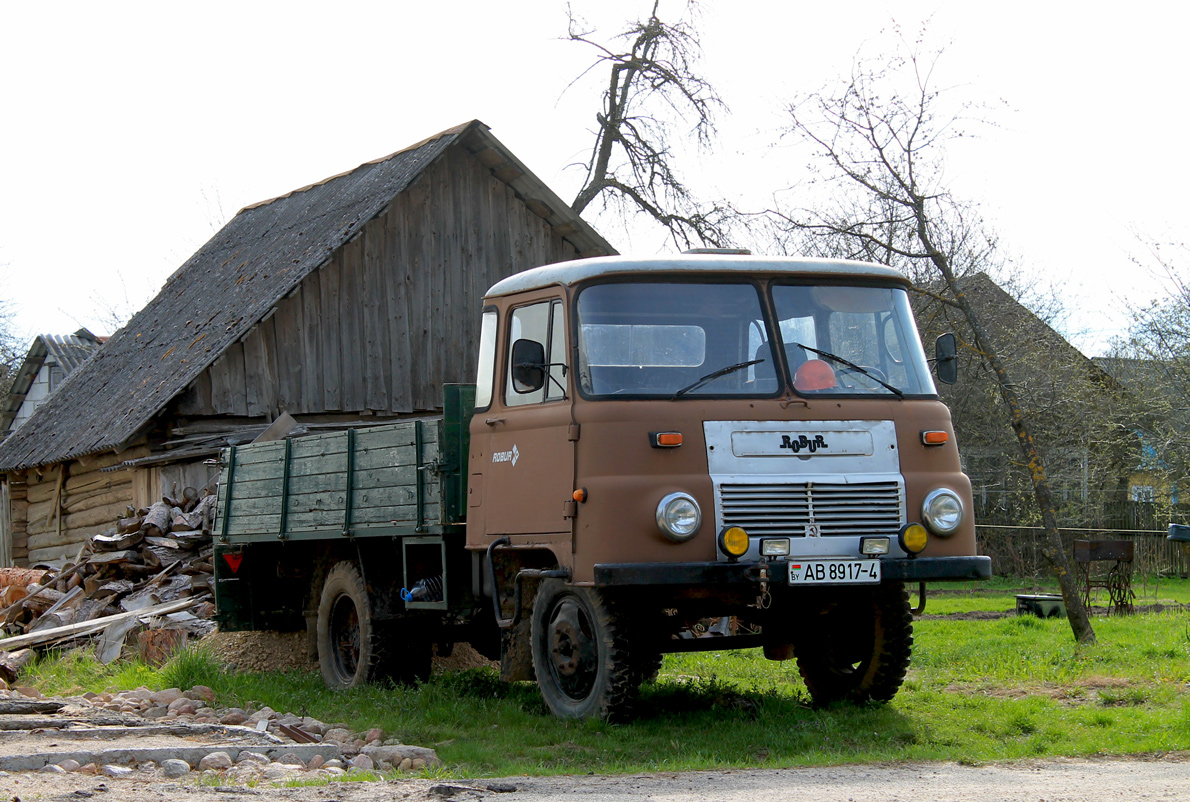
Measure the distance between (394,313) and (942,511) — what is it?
40.3 ft

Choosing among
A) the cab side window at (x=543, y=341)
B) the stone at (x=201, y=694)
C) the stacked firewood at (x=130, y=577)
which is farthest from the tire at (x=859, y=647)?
the stacked firewood at (x=130, y=577)

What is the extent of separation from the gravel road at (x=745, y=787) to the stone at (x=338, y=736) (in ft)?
5.56

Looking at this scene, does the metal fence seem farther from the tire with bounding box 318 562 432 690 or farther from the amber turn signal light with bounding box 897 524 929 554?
the amber turn signal light with bounding box 897 524 929 554

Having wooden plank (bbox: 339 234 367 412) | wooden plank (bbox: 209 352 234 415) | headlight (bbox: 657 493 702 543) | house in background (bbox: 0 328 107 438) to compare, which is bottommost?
headlight (bbox: 657 493 702 543)

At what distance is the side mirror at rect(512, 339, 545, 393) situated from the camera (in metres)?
7.95

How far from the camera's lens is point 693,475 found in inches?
297

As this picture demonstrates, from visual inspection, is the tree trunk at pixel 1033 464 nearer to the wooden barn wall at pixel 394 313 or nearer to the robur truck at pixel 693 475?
the robur truck at pixel 693 475

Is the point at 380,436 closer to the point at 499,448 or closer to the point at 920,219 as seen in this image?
the point at 499,448

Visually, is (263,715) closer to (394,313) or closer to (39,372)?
(394,313)

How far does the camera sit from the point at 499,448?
8.62 m

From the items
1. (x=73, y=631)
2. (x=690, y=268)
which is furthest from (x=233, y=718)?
(x=73, y=631)

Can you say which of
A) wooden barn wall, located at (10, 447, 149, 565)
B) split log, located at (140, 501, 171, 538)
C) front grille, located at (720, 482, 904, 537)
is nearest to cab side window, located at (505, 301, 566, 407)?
front grille, located at (720, 482, 904, 537)

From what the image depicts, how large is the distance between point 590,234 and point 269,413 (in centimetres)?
595

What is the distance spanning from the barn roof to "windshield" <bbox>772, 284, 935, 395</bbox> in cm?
Answer: 1040
